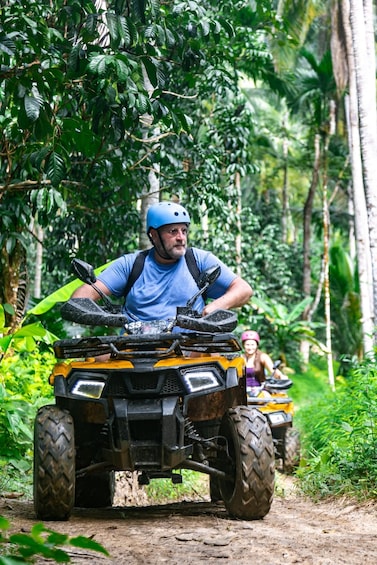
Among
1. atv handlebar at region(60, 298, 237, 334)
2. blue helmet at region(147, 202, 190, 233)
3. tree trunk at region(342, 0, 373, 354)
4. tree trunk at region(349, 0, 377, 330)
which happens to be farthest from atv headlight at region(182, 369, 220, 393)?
tree trunk at region(342, 0, 373, 354)

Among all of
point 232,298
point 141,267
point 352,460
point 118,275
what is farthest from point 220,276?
point 352,460

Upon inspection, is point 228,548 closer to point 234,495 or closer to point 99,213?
point 234,495

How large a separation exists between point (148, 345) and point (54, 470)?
0.99 meters

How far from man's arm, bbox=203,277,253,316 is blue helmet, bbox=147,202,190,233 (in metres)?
0.58

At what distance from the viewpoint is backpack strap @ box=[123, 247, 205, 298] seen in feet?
20.7

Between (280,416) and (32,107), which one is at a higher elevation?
(32,107)

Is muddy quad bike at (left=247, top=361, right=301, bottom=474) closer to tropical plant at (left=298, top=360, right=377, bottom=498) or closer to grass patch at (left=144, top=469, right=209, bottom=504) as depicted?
tropical plant at (left=298, top=360, right=377, bottom=498)

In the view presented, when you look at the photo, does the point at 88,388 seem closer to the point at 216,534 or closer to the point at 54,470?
the point at 54,470

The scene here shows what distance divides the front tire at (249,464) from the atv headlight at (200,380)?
327mm

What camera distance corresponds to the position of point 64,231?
15039 mm

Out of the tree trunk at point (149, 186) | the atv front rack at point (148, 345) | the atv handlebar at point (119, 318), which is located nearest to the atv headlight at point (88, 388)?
the atv front rack at point (148, 345)

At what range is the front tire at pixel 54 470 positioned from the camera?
18.0 ft

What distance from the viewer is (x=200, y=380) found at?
18.2 ft

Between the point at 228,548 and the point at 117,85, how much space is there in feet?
12.8
